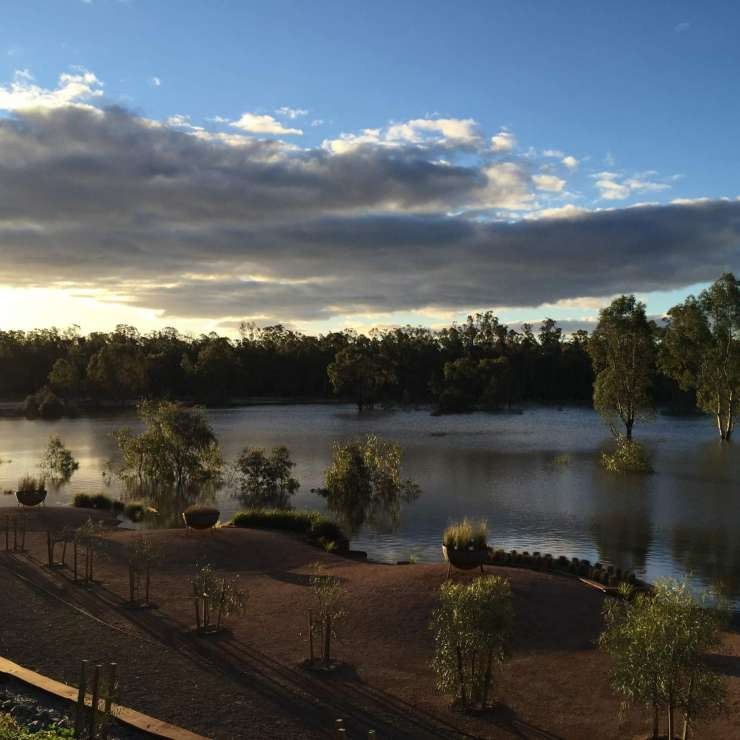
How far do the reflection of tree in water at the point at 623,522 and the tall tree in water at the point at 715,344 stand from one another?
27.8 m

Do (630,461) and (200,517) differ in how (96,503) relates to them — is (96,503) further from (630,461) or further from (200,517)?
(630,461)

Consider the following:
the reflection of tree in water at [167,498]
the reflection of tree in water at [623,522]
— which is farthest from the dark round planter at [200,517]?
the reflection of tree in water at [623,522]

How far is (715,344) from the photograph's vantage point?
63.2 m

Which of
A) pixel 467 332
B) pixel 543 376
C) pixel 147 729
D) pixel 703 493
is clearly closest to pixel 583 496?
pixel 703 493

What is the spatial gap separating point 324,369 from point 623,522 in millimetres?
106174

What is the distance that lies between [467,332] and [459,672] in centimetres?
13403

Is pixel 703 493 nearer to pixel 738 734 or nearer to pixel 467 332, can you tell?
pixel 738 734

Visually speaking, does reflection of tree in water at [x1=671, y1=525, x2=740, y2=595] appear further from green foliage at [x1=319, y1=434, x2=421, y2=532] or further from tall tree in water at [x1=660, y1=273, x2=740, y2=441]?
tall tree in water at [x1=660, y1=273, x2=740, y2=441]

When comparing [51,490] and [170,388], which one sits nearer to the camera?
[51,490]

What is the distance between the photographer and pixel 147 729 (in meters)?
8.64

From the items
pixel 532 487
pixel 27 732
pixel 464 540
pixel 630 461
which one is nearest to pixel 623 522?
pixel 532 487

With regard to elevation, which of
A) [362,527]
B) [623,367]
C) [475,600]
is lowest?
[362,527]

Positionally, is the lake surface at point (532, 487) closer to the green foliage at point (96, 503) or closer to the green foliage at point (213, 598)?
the green foliage at point (96, 503)

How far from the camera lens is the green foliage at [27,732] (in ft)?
24.9
